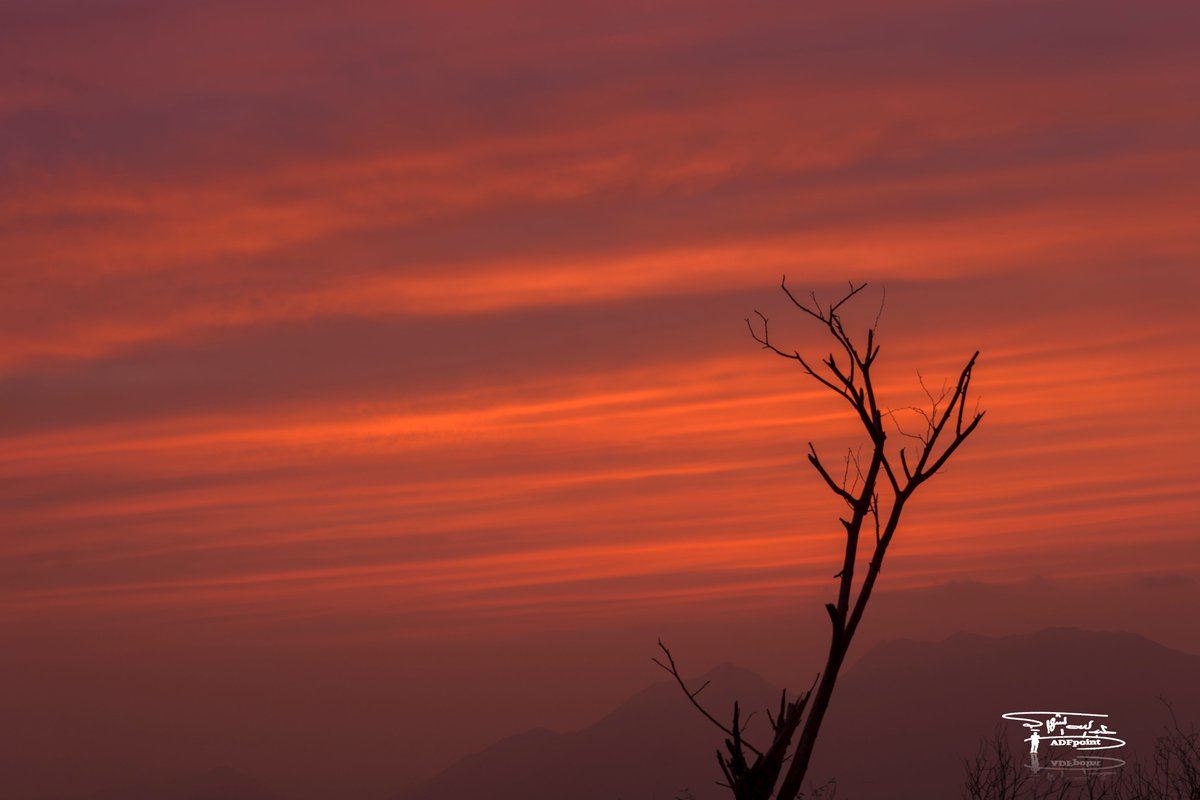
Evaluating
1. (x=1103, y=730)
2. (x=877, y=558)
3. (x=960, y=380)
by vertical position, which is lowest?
(x=1103, y=730)

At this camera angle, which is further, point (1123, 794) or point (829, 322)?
point (1123, 794)

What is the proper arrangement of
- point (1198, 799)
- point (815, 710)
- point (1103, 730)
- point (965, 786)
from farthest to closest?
point (1103, 730) → point (965, 786) → point (1198, 799) → point (815, 710)

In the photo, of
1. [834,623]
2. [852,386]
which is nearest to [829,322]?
[852,386]

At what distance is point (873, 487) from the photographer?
13219 mm

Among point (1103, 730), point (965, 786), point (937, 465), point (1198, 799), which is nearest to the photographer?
point (937, 465)

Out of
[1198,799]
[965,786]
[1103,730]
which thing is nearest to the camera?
[1198,799]

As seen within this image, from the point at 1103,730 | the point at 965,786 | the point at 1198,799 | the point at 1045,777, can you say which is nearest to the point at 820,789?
the point at 965,786

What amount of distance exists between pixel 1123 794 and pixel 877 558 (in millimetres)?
25105

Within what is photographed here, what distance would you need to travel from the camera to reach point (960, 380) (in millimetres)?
13461

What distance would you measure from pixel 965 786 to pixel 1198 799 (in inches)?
214

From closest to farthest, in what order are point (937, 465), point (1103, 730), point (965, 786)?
1. point (937, 465)
2. point (965, 786)
3. point (1103, 730)

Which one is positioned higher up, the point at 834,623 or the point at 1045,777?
the point at 834,623

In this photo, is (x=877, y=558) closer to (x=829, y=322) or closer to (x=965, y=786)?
(x=829, y=322)

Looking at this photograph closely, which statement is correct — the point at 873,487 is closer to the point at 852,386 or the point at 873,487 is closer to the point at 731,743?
the point at 852,386
